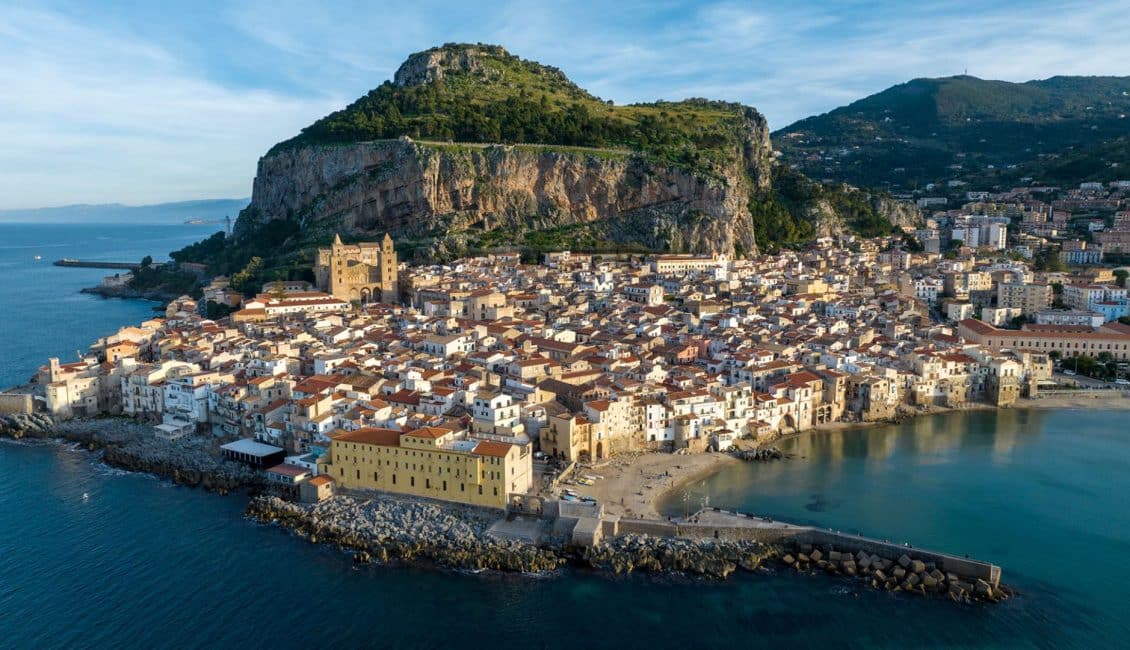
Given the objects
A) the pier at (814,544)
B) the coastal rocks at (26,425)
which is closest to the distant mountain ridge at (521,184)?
the coastal rocks at (26,425)

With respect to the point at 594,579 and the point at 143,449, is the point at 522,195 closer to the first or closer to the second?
the point at 143,449

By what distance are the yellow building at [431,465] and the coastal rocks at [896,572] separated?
23.4 ft

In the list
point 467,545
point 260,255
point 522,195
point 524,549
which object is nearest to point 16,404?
point 467,545

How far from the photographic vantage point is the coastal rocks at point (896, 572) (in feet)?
59.2

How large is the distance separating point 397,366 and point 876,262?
138ft

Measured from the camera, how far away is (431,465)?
21.5 m

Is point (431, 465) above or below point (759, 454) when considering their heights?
above

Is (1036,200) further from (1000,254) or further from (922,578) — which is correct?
(922,578)

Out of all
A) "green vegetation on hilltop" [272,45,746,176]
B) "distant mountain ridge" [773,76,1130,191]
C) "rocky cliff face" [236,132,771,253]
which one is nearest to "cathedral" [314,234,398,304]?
"rocky cliff face" [236,132,771,253]

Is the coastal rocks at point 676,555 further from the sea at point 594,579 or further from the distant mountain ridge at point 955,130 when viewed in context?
the distant mountain ridge at point 955,130

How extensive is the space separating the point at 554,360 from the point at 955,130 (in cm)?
12489

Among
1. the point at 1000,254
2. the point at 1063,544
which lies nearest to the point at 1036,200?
the point at 1000,254

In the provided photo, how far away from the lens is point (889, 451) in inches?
1085

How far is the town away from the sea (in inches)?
110
